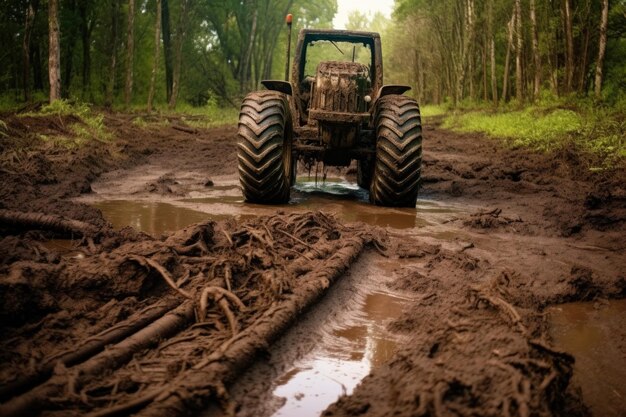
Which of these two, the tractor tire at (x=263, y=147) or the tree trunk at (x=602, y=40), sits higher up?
the tree trunk at (x=602, y=40)

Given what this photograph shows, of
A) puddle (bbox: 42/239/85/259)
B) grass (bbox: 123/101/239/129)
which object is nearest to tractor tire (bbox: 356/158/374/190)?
puddle (bbox: 42/239/85/259)

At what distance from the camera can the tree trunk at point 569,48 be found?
63.1 feet

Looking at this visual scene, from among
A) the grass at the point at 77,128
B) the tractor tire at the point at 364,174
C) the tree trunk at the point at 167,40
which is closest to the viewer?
the tractor tire at the point at 364,174

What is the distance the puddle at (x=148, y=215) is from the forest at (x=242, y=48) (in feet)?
34.5

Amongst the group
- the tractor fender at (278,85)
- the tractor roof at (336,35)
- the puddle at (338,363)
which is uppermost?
the tractor roof at (336,35)

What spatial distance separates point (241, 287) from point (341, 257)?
1.13 m

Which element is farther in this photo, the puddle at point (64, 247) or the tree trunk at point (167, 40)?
the tree trunk at point (167, 40)

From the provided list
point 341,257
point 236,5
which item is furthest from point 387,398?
point 236,5

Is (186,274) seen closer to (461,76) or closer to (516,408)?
(516,408)

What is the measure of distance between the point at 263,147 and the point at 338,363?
4.71 m

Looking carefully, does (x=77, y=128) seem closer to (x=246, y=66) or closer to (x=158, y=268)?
(x=158, y=268)

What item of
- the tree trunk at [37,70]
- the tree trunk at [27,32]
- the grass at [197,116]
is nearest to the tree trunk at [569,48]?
the grass at [197,116]

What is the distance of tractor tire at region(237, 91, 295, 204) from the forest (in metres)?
10.8

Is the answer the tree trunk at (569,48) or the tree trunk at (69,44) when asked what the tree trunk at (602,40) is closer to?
the tree trunk at (569,48)
